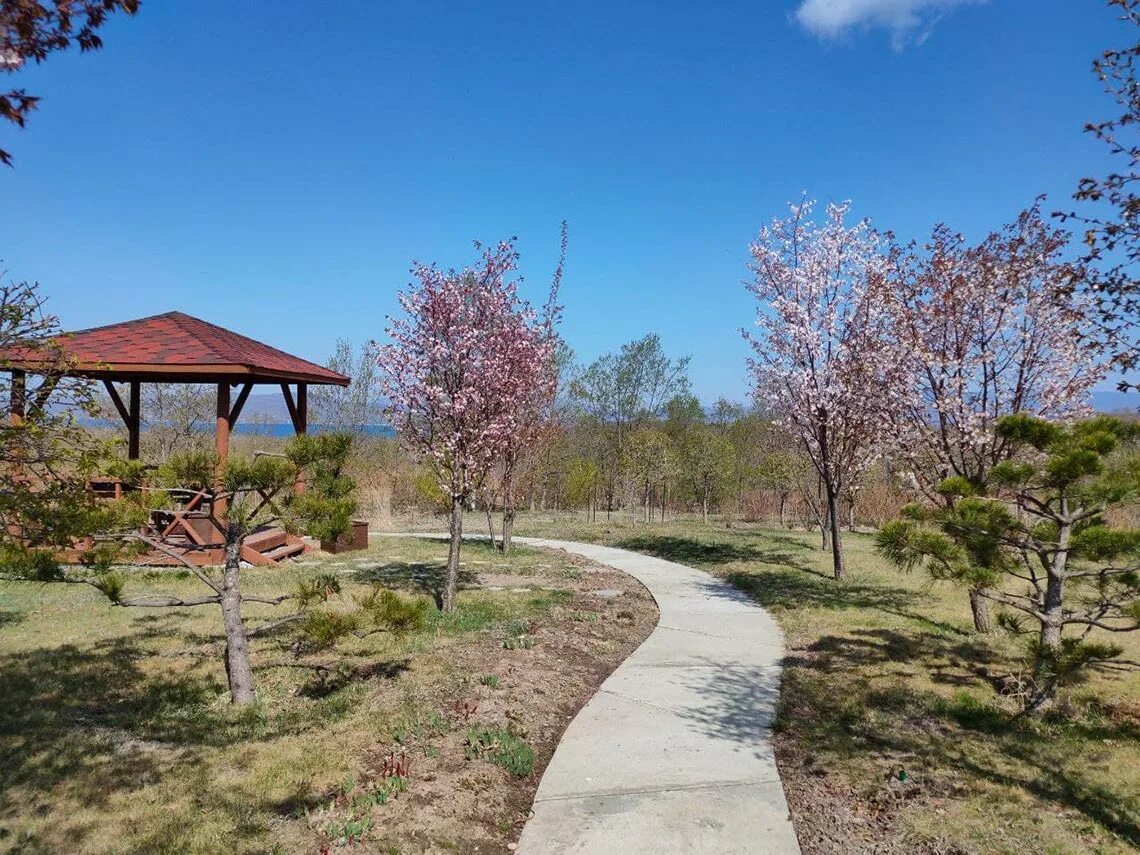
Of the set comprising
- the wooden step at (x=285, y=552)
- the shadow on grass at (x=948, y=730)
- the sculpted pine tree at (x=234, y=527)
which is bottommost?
the shadow on grass at (x=948, y=730)

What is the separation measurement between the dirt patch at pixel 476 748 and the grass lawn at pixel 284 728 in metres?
0.01

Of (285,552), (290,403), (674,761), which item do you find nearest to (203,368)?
(290,403)

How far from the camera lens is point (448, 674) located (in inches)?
229

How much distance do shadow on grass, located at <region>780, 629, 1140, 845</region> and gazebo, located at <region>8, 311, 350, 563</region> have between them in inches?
304

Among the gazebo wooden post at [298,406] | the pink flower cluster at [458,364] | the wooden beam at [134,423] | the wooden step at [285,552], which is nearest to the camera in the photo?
the pink flower cluster at [458,364]

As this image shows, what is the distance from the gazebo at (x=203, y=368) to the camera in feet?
33.9

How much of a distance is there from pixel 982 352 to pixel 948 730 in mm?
4706

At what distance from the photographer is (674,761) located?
169 inches

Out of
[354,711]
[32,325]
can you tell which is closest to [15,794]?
[354,711]

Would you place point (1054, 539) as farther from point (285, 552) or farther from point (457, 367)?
point (285, 552)

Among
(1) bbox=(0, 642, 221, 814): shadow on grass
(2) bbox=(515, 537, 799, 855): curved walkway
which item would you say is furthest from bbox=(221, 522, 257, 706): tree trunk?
(2) bbox=(515, 537, 799, 855): curved walkway

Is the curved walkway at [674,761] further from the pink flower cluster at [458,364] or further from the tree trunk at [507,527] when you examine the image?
the tree trunk at [507,527]

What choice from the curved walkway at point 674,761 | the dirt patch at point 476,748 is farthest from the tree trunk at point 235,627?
the curved walkway at point 674,761

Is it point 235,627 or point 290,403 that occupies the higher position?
point 290,403
